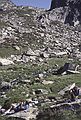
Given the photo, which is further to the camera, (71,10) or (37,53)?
(71,10)

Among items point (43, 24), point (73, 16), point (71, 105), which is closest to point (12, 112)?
point (71, 105)

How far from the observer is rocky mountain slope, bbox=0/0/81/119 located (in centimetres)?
3319

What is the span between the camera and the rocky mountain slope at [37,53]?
109 ft

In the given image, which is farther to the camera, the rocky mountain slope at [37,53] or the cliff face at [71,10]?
the cliff face at [71,10]

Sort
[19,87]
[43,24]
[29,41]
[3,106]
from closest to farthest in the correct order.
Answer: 1. [3,106]
2. [19,87]
3. [29,41]
4. [43,24]

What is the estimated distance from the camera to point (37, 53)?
6831cm

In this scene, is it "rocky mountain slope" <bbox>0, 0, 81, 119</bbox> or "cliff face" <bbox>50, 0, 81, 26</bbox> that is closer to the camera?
"rocky mountain slope" <bbox>0, 0, 81, 119</bbox>

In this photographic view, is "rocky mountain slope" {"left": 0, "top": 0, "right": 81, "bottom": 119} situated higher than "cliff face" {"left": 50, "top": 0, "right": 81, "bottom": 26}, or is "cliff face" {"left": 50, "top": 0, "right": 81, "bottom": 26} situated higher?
"cliff face" {"left": 50, "top": 0, "right": 81, "bottom": 26}

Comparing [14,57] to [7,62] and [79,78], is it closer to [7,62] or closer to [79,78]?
[7,62]

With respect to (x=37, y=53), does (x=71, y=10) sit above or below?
above

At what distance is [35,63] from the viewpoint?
57875mm

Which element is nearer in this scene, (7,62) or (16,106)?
(16,106)

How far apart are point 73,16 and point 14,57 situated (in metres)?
74.9

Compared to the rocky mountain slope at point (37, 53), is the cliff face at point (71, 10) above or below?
above
